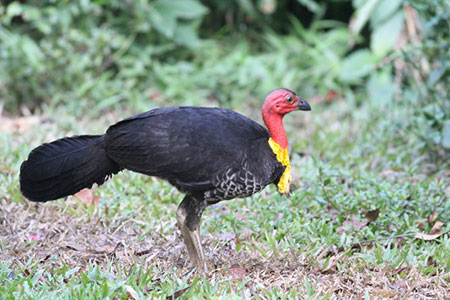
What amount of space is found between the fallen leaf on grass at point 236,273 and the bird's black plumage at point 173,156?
17.1 inches

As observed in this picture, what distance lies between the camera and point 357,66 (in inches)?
328

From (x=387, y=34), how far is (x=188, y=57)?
261 centimetres

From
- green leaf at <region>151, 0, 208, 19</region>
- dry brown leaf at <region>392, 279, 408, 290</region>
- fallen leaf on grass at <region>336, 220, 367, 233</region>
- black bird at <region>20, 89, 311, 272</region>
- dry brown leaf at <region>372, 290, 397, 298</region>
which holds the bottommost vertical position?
fallen leaf on grass at <region>336, 220, 367, 233</region>

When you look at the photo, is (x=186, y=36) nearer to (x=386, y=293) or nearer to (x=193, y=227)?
(x=193, y=227)

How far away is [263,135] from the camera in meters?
3.96

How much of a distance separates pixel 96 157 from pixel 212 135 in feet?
2.39

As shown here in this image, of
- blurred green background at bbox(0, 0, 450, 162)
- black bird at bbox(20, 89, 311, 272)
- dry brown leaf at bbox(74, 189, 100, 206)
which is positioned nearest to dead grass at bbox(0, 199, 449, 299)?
dry brown leaf at bbox(74, 189, 100, 206)

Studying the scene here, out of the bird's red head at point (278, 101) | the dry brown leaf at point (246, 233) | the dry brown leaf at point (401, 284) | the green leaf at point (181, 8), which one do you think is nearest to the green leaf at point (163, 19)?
the green leaf at point (181, 8)

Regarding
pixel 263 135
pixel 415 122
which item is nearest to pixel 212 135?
pixel 263 135

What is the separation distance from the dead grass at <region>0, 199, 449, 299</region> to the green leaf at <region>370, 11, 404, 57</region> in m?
4.49

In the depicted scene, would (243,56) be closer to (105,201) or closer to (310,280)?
(105,201)

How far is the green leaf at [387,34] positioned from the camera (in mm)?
8023

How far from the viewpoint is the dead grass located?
3678 millimetres

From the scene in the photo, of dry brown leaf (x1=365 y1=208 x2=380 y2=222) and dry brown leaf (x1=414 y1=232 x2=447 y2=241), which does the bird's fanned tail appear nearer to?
dry brown leaf (x1=365 y1=208 x2=380 y2=222)
